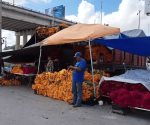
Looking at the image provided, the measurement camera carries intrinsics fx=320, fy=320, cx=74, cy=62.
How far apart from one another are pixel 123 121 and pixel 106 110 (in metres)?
1.51

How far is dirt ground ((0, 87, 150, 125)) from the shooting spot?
8.60 metres

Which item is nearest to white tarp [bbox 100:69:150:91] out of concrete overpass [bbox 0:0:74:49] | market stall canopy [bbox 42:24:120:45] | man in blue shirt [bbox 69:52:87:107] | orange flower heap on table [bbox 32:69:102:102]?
orange flower heap on table [bbox 32:69:102:102]

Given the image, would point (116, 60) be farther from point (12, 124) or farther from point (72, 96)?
point (12, 124)

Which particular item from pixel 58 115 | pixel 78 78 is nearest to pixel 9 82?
pixel 78 78

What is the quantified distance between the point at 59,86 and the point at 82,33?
223 cm

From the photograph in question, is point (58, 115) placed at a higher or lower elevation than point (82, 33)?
lower

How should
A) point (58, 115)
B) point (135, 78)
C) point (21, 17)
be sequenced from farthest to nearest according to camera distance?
point (21, 17) → point (135, 78) → point (58, 115)

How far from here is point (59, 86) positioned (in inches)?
489

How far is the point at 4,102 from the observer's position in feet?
38.4

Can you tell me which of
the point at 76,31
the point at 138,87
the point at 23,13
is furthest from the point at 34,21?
the point at 138,87

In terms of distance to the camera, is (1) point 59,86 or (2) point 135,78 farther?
(1) point 59,86

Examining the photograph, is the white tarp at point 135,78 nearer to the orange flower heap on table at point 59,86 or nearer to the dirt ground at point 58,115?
the orange flower heap on table at point 59,86

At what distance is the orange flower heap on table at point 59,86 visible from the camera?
11303 mm

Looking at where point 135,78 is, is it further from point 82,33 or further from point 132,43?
point 82,33
